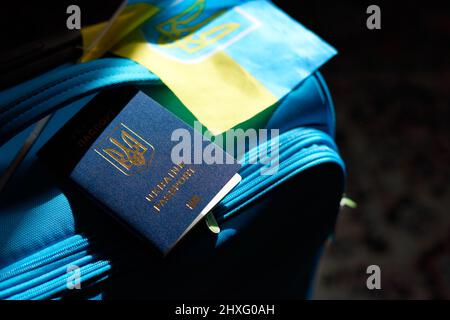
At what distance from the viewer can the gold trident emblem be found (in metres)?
0.53

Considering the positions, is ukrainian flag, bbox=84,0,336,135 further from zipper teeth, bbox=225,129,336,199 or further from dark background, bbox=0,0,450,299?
dark background, bbox=0,0,450,299

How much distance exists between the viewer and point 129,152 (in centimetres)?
53

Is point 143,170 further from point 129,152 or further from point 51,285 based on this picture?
point 51,285

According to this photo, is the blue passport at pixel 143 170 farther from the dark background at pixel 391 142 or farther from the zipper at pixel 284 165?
the dark background at pixel 391 142

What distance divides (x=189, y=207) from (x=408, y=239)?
72 cm

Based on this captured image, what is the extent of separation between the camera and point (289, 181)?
59 centimetres

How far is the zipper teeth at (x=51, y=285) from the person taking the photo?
472 mm

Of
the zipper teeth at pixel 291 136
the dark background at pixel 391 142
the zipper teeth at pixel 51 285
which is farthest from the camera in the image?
the dark background at pixel 391 142

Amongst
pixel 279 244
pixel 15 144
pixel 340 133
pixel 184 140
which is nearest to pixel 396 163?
pixel 340 133

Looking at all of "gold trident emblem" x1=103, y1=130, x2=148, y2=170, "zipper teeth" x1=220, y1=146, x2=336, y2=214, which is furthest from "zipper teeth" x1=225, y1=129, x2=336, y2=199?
"gold trident emblem" x1=103, y1=130, x2=148, y2=170

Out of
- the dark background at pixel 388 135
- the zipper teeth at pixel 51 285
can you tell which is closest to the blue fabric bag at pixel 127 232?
the zipper teeth at pixel 51 285

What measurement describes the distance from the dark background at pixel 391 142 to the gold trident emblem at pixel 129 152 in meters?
0.62

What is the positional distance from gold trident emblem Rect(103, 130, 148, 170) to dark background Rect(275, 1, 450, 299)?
621 millimetres

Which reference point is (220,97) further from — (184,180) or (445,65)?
(445,65)
